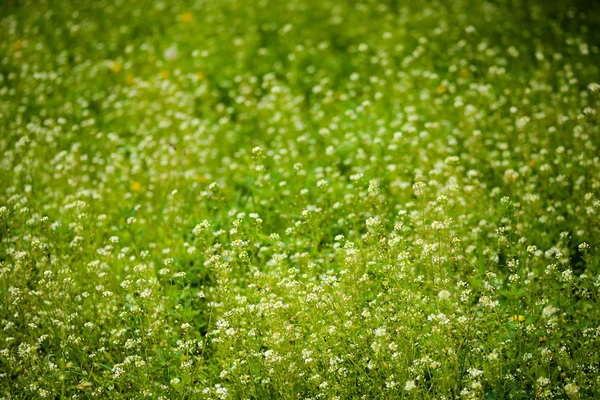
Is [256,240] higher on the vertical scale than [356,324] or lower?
lower

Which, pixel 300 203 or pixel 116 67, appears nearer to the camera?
pixel 300 203

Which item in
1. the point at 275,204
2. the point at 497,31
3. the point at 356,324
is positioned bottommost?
the point at 497,31

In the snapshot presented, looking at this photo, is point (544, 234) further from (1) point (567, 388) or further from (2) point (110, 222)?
(2) point (110, 222)

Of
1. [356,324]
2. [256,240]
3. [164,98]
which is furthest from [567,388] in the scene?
[164,98]

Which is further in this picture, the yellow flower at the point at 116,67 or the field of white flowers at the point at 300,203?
the yellow flower at the point at 116,67

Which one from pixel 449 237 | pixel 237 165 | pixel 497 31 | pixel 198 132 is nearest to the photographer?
pixel 449 237

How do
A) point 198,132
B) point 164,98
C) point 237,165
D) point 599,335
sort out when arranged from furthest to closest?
point 164,98 → point 198,132 → point 237,165 → point 599,335

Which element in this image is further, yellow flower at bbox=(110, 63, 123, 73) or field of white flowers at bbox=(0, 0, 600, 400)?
yellow flower at bbox=(110, 63, 123, 73)

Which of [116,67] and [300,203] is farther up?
[300,203]
